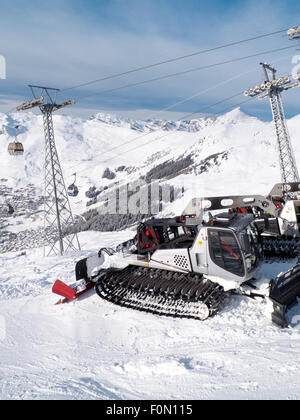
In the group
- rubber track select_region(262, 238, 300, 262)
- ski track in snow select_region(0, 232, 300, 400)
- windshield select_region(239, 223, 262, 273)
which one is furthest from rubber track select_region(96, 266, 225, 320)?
rubber track select_region(262, 238, 300, 262)

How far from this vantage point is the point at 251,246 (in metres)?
7.76

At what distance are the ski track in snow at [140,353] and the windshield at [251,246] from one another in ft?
3.11

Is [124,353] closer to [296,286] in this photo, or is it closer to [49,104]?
[296,286]

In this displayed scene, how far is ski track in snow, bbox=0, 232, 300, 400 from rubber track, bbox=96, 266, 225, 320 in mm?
232

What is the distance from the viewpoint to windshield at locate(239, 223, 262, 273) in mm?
7453

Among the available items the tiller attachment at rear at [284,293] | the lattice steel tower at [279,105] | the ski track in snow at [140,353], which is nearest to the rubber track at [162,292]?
the ski track in snow at [140,353]

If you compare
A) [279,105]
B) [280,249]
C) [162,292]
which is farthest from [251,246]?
[279,105]

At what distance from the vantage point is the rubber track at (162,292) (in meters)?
7.32

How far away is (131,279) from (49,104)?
1545 cm

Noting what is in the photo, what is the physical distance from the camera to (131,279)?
8680 mm

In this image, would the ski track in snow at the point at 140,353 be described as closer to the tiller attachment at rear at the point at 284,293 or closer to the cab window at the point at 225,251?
the tiller attachment at rear at the point at 284,293

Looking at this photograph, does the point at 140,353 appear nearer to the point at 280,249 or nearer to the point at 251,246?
the point at 251,246
